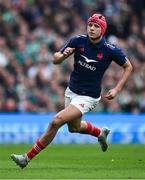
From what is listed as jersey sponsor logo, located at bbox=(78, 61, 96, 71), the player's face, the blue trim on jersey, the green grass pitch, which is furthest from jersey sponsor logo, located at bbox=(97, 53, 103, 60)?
the green grass pitch

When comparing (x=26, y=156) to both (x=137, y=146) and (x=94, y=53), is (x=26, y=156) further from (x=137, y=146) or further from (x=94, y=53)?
(x=137, y=146)

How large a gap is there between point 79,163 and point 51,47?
34.0 ft

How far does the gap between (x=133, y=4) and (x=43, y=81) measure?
5.16 metres

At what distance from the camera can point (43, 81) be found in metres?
23.9

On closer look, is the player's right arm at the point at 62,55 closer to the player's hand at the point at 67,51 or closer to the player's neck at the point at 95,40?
the player's hand at the point at 67,51

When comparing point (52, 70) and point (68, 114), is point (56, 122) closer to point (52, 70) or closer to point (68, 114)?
point (68, 114)

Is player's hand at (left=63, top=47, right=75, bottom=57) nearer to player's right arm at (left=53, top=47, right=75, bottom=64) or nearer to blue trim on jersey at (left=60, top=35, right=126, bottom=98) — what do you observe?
player's right arm at (left=53, top=47, right=75, bottom=64)

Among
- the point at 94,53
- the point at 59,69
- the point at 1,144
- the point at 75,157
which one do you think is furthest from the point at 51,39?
the point at 94,53

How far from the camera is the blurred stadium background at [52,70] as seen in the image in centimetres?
2231

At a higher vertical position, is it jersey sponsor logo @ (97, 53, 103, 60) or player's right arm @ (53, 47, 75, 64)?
player's right arm @ (53, 47, 75, 64)

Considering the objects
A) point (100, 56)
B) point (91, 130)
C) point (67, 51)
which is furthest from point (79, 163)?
point (67, 51)

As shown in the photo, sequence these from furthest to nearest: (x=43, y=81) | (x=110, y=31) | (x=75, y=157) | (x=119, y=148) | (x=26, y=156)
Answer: (x=110, y=31)
(x=43, y=81)
(x=119, y=148)
(x=75, y=157)
(x=26, y=156)

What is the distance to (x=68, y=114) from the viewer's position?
13477 mm

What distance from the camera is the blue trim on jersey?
45.9ft
